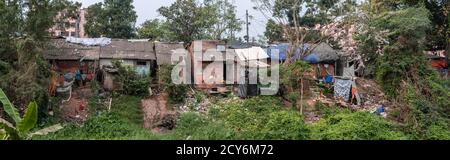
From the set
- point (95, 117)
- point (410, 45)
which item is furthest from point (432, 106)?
point (95, 117)

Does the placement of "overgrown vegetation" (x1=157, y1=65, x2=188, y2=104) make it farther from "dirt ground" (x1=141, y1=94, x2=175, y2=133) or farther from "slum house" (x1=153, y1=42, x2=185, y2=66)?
"slum house" (x1=153, y1=42, x2=185, y2=66)

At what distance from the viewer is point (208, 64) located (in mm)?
21844

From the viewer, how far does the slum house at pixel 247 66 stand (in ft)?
64.7

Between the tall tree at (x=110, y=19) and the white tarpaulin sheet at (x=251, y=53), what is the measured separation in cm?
980

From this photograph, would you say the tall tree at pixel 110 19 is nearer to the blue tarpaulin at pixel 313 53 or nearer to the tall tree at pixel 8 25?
the blue tarpaulin at pixel 313 53

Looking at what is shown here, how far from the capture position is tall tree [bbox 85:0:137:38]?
29.0 meters

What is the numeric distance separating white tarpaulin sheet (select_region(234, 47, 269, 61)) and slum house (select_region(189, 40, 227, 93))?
2.49 ft

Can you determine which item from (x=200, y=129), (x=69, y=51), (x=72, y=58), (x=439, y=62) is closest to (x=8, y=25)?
(x=72, y=58)

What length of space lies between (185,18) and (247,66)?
9.48 m

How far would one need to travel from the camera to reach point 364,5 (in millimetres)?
23312

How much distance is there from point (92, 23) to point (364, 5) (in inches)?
654

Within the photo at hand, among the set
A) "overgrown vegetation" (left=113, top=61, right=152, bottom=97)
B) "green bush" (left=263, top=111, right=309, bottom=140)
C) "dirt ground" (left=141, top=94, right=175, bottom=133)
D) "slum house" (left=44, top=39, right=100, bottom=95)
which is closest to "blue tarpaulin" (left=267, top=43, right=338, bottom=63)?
"dirt ground" (left=141, top=94, right=175, bottom=133)

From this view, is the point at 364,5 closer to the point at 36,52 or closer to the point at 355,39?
the point at 355,39

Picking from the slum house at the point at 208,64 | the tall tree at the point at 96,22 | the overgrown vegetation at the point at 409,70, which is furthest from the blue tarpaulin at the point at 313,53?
the tall tree at the point at 96,22
